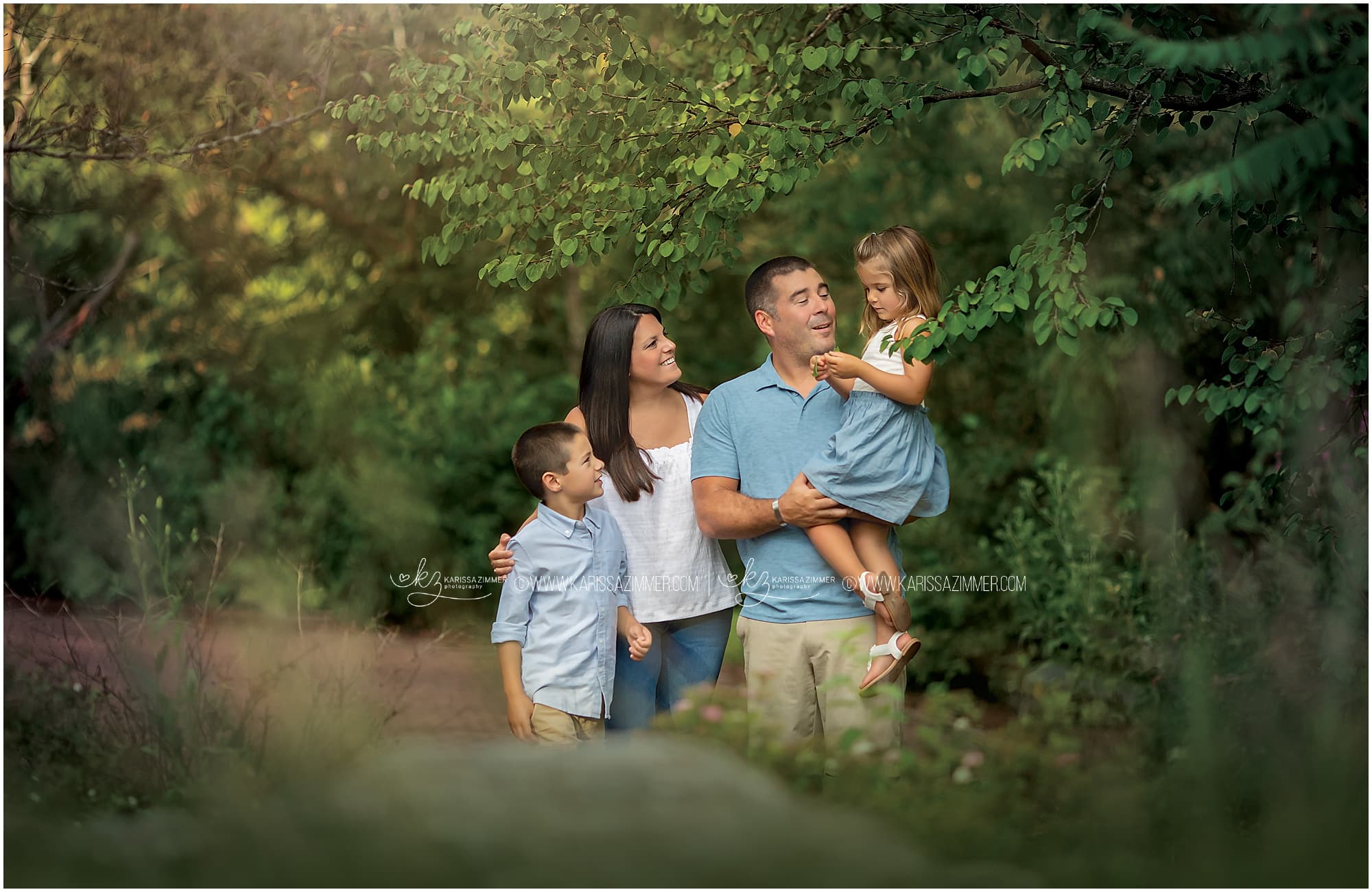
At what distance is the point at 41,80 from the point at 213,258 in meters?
1.15

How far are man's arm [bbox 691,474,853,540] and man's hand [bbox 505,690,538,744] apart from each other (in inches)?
30.0

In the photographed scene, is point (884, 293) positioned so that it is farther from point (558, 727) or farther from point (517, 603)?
point (558, 727)

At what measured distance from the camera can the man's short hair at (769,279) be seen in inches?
153

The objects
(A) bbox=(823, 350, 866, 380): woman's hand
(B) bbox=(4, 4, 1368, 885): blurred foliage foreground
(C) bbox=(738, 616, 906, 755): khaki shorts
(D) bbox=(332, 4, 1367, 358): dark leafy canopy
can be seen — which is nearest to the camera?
(A) bbox=(823, 350, 866, 380): woman's hand

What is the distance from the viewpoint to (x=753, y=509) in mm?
3799

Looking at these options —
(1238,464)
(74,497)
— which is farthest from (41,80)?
(1238,464)

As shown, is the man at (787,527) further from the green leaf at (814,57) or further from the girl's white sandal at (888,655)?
the green leaf at (814,57)

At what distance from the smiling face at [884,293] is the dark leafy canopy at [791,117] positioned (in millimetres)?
242

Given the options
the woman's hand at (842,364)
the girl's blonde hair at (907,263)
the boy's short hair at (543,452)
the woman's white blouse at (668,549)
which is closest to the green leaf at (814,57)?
the girl's blonde hair at (907,263)

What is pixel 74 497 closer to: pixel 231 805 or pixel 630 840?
pixel 231 805

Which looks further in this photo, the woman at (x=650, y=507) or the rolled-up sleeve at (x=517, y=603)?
the woman at (x=650, y=507)

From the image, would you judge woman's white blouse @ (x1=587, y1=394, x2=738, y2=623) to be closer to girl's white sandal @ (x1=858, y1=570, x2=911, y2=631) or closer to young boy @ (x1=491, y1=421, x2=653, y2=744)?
young boy @ (x1=491, y1=421, x2=653, y2=744)

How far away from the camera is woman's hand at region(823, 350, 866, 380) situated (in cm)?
362

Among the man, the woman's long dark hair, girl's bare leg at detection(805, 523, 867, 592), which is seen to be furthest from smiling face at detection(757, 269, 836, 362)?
girl's bare leg at detection(805, 523, 867, 592)
